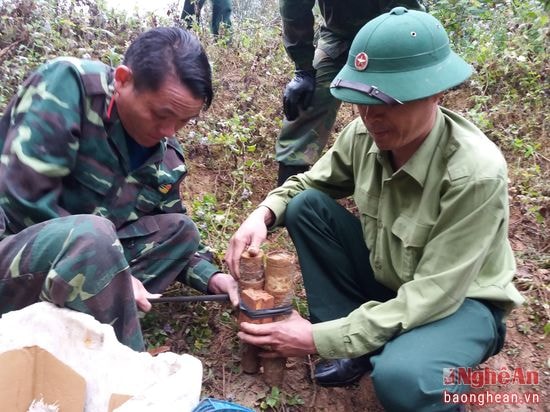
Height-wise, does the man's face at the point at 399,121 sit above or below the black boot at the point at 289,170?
above

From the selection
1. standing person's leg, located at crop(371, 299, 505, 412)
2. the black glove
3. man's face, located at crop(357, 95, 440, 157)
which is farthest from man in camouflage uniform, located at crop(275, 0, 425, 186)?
standing person's leg, located at crop(371, 299, 505, 412)

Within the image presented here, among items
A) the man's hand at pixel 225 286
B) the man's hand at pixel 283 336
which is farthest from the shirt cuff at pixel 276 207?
the man's hand at pixel 283 336

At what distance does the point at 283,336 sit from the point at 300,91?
73.2 inches

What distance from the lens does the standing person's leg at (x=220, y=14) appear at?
5.87 m

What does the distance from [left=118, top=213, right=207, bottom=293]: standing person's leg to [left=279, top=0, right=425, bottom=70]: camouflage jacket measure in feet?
4.78

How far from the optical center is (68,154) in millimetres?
2029

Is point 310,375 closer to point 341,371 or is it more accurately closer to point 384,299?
point 341,371

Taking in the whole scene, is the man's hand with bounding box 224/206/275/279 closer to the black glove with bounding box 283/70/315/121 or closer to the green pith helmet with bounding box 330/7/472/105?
the green pith helmet with bounding box 330/7/472/105

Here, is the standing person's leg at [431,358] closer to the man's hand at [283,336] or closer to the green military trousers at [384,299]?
the green military trousers at [384,299]

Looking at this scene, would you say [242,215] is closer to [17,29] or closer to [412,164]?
[412,164]

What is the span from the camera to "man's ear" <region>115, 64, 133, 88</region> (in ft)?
6.72

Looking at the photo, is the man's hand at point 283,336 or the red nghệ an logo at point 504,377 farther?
the red nghệ an logo at point 504,377

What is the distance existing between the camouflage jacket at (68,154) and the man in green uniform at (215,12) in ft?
12.5

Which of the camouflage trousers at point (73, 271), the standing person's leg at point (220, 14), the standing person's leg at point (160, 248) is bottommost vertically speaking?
the standing person's leg at point (160, 248)
